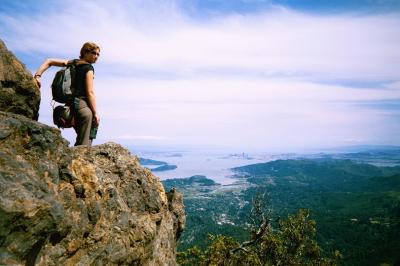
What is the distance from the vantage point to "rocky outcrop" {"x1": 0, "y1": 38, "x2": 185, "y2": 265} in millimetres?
7336

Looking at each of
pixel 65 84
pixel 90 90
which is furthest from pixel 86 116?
pixel 65 84

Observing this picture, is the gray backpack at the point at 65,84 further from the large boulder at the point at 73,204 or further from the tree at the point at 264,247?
the tree at the point at 264,247

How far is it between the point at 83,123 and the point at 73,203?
325 centimetres

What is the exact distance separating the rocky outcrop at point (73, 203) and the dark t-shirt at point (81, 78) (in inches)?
79.0

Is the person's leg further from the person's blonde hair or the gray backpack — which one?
the person's blonde hair

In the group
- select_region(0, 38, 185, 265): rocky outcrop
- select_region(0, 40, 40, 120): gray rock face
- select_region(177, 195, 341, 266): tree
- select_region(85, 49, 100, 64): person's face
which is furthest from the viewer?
select_region(177, 195, 341, 266): tree

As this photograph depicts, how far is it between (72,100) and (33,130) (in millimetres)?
3150

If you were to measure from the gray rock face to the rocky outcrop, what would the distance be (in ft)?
7.50

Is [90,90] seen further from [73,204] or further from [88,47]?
[73,204]

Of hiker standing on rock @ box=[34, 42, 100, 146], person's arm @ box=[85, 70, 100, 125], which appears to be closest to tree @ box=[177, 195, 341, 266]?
hiker standing on rock @ box=[34, 42, 100, 146]

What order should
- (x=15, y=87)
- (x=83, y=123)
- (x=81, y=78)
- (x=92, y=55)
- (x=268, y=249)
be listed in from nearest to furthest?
(x=15, y=87)
(x=81, y=78)
(x=92, y=55)
(x=83, y=123)
(x=268, y=249)

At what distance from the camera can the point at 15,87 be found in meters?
11.2

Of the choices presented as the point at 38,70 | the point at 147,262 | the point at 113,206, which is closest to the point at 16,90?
the point at 38,70

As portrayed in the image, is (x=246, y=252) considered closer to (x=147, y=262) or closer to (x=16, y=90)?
(x=147, y=262)
